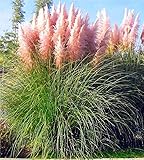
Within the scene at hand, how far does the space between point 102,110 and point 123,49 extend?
209 cm

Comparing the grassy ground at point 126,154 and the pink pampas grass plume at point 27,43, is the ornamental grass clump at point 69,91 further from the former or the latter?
the grassy ground at point 126,154

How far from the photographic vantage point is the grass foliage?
578 centimetres

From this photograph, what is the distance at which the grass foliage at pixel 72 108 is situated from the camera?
5.78 m

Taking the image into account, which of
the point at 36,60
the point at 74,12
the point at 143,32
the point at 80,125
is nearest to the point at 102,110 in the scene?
the point at 80,125

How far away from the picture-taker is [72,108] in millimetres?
5879

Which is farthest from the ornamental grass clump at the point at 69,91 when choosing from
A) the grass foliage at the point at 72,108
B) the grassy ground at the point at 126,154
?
the grassy ground at the point at 126,154

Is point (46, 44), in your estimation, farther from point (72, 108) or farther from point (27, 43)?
point (72, 108)

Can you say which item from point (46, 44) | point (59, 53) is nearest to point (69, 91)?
point (59, 53)

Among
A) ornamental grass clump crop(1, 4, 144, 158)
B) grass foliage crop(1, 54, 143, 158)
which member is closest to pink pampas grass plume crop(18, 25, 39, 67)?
ornamental grass clump crop(1, 4, 144, 158)

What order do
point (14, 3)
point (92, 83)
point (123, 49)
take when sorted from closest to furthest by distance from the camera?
point (92, 83), point (123, 49), point (14, 3)

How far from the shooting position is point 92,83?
6.08 metres

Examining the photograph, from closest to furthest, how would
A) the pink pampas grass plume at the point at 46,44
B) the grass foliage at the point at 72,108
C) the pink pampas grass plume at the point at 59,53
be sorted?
the grass foliage at the point at 72,108 → the pink pampas grass plume at the point at 59,53 → the pink pampas grass plume at the point at 46,44

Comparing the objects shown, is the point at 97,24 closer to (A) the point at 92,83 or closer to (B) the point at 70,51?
(B) the point at 70,51

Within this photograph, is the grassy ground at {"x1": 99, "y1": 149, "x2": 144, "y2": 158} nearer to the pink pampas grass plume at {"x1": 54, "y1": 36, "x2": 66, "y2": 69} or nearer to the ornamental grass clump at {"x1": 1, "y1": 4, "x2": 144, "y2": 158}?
the ornamental grass clump at {"x1": 1, "y1": 4, "x2": 144, "y2": 158}
